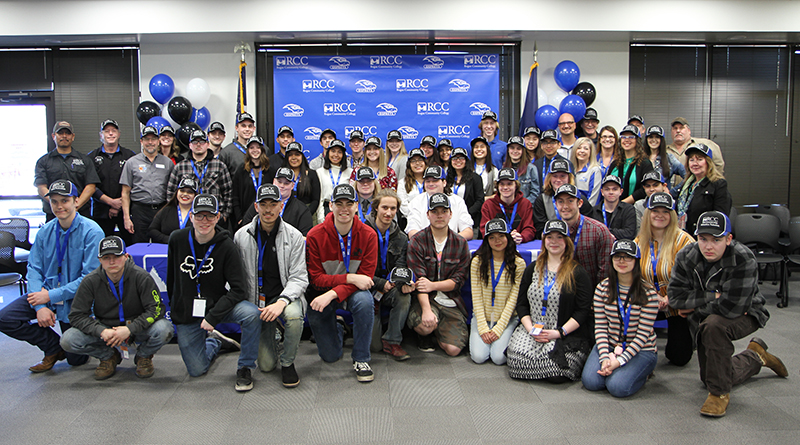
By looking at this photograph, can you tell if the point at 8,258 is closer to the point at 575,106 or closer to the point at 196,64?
the point at 196,64

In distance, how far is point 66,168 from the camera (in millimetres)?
4820

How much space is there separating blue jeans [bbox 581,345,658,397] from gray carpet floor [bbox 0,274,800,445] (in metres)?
0.06

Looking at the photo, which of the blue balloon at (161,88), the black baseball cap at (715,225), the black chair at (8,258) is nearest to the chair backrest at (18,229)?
the black chair at (8,258)

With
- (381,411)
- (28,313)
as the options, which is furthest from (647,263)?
(28,313)

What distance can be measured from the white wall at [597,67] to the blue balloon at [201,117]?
429 centimetres

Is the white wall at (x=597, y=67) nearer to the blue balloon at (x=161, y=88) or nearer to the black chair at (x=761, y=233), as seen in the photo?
the black chair at (x=761, y=233)

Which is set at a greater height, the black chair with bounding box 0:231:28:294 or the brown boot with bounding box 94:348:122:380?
the black chair with bounding box 0:231:28:294

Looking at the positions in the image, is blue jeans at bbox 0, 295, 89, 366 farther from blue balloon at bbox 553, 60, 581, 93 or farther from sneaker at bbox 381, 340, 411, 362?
blue balloon at bbox 553, 60, 581, 93

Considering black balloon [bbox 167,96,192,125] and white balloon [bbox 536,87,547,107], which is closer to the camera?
black balloon [bbox 167,96,192,125]

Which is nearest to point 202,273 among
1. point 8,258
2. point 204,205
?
point 204,205

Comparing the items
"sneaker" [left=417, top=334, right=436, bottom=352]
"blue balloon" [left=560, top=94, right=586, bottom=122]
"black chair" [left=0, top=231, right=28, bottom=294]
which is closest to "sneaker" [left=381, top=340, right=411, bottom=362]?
"sneaker" [left=417, top=334, right=436, bottom=352]

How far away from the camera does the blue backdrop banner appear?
650cm

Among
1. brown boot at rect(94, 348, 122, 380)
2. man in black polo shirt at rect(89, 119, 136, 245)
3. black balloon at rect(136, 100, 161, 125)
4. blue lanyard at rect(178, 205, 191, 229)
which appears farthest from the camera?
black balloon at rect(136, 100, 161, 125)

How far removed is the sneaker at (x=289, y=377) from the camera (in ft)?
9.99
